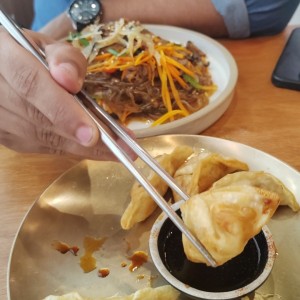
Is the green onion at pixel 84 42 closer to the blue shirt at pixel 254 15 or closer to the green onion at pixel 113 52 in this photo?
the green onion at pixel 113 52

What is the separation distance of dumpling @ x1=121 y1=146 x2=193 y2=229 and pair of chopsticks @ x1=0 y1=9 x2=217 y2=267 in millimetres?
147

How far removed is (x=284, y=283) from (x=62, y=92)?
551mm

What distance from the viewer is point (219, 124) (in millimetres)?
1327

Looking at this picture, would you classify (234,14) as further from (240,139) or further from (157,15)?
(240,139)

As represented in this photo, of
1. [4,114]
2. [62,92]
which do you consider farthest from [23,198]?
[62,92]

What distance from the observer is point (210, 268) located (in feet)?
2.57

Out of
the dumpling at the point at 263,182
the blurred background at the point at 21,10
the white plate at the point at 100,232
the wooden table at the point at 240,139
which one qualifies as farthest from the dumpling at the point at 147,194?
the blurred background at the point at 21,10

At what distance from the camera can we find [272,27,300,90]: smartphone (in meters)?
1.44

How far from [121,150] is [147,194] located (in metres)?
0.22

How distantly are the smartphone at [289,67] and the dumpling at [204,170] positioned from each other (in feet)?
1.82

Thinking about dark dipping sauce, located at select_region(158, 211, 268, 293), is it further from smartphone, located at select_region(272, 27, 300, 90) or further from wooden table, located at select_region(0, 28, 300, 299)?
smartphone, located at select_region(272, 27, 300, 90)

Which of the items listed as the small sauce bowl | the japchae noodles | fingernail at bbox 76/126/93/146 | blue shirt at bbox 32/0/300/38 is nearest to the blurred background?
blue shirt at bbox 32/0/300/38

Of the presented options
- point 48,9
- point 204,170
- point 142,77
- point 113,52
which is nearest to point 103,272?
point 204,170

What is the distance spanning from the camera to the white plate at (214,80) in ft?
3.99
